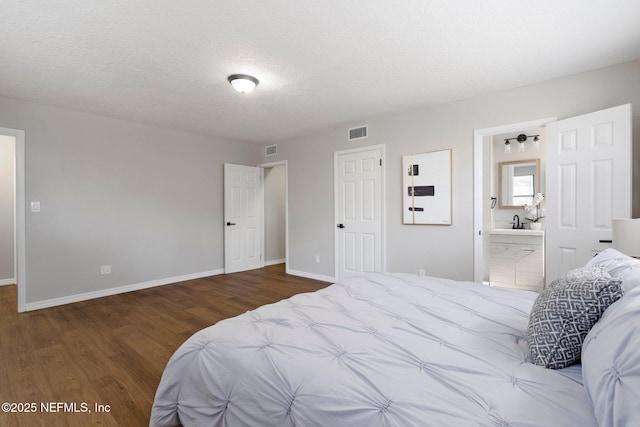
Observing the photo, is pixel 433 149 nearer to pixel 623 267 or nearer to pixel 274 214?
pixel 623 267

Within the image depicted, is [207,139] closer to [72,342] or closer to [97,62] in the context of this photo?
[97,62]

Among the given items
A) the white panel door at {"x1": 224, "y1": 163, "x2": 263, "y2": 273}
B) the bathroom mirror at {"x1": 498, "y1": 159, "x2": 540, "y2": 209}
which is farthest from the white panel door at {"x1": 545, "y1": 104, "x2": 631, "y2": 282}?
the white panel door at {"x1": 224, "y1": 163, "x2": 263, "y2": 273}

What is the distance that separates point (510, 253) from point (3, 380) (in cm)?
561

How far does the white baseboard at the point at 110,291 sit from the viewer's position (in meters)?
3.77

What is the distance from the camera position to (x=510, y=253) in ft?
14.4

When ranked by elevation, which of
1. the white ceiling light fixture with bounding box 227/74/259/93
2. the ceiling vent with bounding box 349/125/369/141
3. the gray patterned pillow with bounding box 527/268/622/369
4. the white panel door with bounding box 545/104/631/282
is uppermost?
the white ceiling light fixture with bounding box 227/74/259/93

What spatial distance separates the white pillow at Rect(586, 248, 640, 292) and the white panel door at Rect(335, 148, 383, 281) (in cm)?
287

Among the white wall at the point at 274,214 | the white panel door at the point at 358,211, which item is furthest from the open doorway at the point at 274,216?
the white panel door at the point at 358,211

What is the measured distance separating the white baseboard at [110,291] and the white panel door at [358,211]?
2558 millimetres

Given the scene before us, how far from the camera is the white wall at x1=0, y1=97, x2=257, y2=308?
3779 millimetres

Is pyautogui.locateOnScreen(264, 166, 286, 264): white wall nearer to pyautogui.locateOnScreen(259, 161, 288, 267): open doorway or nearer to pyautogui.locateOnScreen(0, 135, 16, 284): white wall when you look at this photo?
pyautogui.locateOnScreen(259, 161, 288, 267): open doorway

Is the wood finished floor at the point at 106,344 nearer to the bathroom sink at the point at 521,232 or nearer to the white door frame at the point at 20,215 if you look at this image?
the white door frame at the point at 20,215

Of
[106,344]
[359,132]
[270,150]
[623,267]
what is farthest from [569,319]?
[270,150]

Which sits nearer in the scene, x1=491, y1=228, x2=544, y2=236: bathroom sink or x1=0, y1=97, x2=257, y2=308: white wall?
x1=0, y1=97, x2=257, y2=308: white wall
